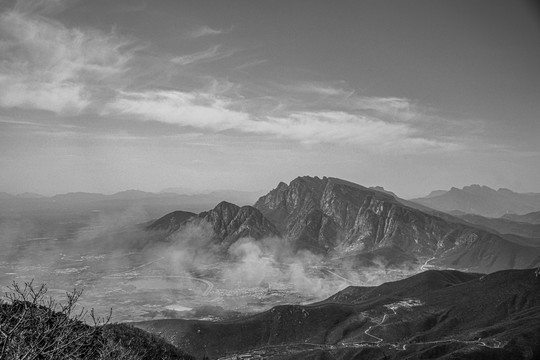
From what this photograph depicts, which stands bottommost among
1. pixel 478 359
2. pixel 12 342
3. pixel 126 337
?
pixel 478 359

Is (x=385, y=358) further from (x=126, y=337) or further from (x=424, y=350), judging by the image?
(x=126, y=337)

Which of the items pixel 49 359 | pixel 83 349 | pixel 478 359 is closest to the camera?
pixel 49 359

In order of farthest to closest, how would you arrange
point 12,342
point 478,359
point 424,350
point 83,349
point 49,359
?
point 424,350, point 478,359, point 83,349, point 49,359, point 12,342

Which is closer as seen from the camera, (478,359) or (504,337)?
(478,359)

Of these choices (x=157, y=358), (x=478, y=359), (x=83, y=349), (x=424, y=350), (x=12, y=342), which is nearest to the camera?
(x=12, y=342)

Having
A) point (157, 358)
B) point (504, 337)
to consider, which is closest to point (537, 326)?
point (504, 337)

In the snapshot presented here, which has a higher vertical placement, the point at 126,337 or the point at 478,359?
the point at 126,337

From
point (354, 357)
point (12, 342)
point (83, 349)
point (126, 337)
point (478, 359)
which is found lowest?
point (354, 357)

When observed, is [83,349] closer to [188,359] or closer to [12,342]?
[12,342]

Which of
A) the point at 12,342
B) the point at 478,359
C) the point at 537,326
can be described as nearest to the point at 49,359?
the point at 12,342
